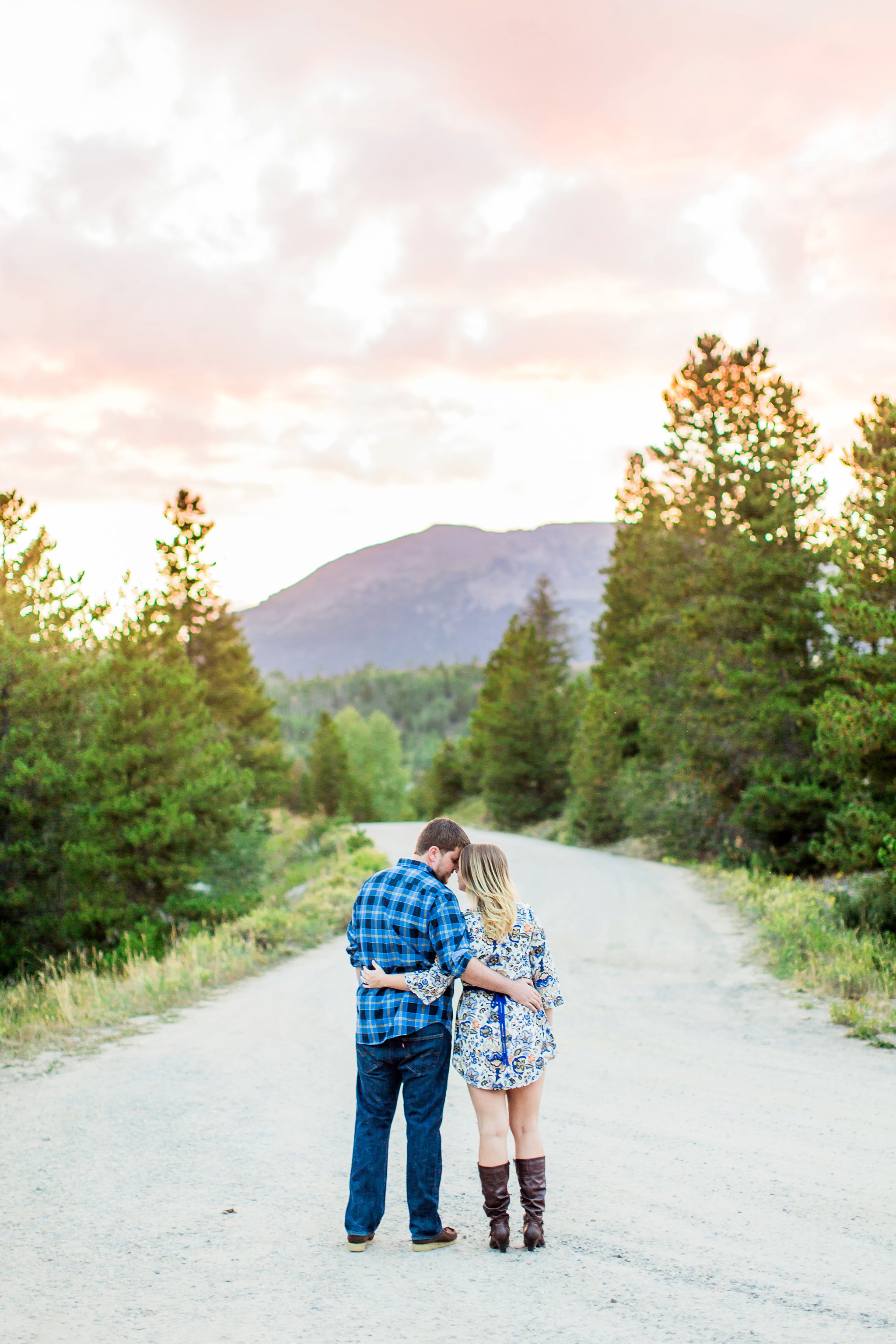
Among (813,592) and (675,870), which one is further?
(675,870)

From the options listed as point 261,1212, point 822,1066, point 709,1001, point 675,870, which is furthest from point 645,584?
point 261,1212

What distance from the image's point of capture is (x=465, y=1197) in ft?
17.5

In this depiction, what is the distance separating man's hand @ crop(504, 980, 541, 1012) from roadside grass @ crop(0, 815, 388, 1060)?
6289 mm

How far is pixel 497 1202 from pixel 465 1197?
3.08 feet

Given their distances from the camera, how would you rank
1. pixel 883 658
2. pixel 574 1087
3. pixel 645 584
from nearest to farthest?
pixel 574 1087, pixel 883 658, pixel 645 584

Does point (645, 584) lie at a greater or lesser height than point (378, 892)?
greater

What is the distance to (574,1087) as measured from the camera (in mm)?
7566

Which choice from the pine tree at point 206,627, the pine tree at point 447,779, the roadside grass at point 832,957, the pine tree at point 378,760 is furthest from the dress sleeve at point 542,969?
the pine tree at point 378,760

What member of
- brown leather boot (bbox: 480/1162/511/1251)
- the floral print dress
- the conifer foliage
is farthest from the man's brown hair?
Result: the conifer foliage

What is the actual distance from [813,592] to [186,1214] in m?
19.3

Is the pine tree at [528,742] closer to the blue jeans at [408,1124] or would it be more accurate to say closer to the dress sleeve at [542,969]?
the dress sleeve at [542,969]

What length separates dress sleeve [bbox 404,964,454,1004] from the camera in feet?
14.7

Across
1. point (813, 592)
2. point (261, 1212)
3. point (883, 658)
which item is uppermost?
point (813, 592)

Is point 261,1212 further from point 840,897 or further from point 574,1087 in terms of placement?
point 840,897
